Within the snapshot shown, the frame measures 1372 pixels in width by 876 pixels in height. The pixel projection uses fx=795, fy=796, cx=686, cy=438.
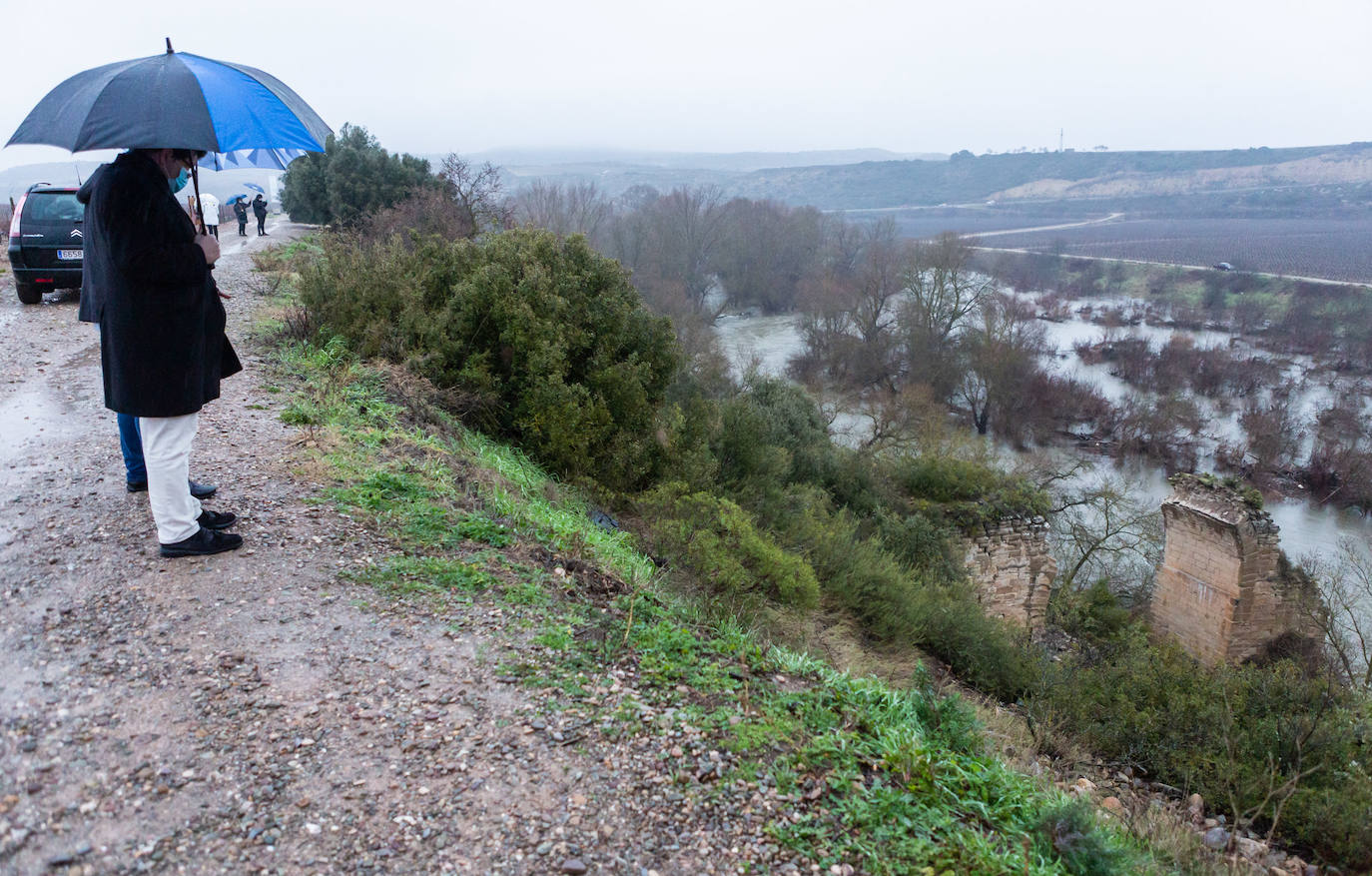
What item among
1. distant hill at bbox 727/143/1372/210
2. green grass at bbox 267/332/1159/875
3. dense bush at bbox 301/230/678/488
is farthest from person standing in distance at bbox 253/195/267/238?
distant hill at bbox 727/143/1372/210

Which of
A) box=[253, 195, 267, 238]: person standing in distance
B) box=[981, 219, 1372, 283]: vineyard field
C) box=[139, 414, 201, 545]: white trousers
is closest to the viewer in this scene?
box=[139, 414, 201, 545]: white trousers

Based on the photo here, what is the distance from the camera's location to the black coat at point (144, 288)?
3379 millimetres

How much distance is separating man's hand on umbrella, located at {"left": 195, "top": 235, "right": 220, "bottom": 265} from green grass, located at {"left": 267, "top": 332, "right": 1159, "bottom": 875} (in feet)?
5.26

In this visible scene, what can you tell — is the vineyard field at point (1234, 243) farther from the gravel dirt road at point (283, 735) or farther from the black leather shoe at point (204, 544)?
the black leather shoe at point (204, 544)

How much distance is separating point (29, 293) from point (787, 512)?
32.7 feet

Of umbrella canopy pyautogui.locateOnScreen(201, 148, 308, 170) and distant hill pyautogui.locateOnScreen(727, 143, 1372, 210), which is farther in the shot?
distant hill pyautogui.locateOnScreen(727, 143, 1372, 210)

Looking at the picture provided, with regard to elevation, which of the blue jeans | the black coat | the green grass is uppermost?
the black coat

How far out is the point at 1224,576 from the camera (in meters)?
12.5

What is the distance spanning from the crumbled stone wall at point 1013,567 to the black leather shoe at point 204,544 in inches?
470

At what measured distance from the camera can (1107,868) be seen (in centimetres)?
267

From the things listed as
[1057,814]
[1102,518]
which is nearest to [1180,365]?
[1102,518]

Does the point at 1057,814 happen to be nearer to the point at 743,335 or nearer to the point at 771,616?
the point at 771,616

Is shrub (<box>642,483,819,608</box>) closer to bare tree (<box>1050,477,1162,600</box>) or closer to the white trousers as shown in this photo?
the white trousers

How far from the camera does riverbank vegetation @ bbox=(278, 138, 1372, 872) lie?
5648mm
